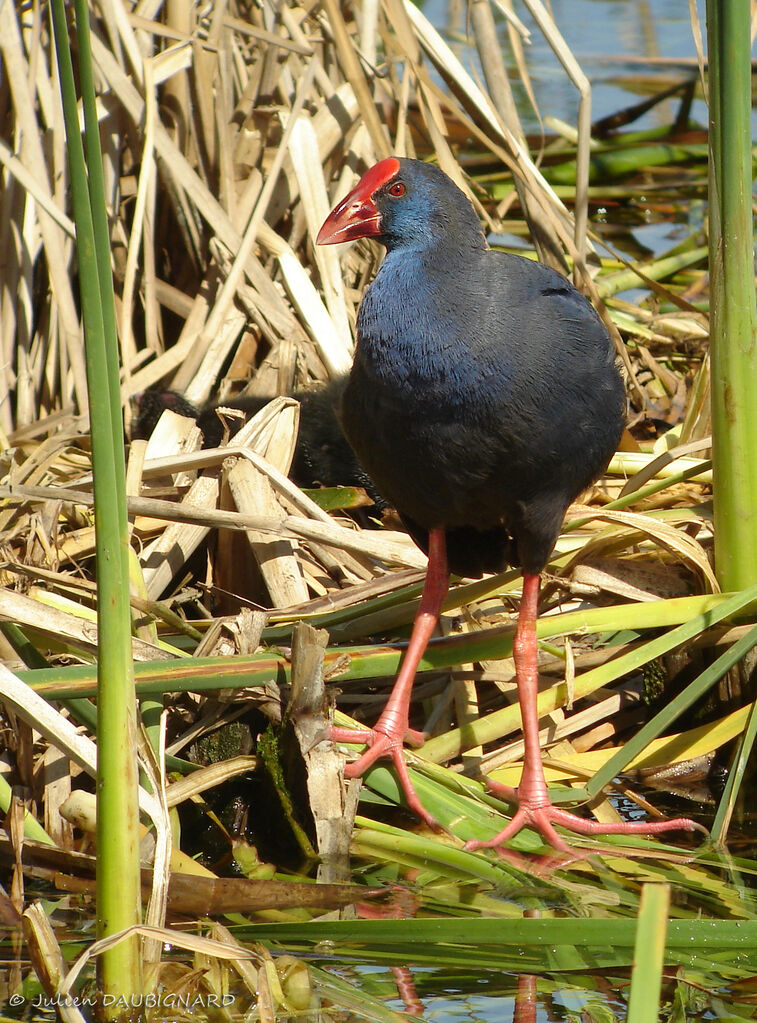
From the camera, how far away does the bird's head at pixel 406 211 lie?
2.10m

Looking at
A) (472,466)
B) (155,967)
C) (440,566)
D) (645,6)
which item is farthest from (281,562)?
(645,6)

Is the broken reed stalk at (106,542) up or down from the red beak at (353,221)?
down

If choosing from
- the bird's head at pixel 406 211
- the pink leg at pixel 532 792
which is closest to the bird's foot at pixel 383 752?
the pink leg at pixel 532 792

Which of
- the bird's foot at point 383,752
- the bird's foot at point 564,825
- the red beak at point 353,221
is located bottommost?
the bird's foot at point 564,825

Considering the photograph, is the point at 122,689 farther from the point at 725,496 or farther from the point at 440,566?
the point at 725,496

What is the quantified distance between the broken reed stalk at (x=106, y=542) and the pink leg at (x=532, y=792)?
31.7 inches

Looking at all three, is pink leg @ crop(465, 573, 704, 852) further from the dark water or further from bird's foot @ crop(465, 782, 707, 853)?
the dark water

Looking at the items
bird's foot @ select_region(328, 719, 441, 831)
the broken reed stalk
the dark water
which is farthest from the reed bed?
the dark water

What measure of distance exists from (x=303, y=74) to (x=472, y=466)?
1.77 meters

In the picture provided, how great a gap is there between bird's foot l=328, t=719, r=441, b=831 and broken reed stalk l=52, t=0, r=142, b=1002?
27.6 inches

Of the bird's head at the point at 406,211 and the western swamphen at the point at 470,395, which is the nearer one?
the western swamphen at the point at 470,395

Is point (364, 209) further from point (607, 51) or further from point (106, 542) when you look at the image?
point (607, 51)

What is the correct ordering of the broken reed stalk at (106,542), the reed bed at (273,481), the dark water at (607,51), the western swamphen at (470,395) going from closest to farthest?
the broken reed stalk at (106,542) < the western swamphen at (470,395) < the reed bed at (273,481) < the dark water at (607,51)

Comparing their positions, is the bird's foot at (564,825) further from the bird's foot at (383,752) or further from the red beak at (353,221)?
the red beak at (353,221)
